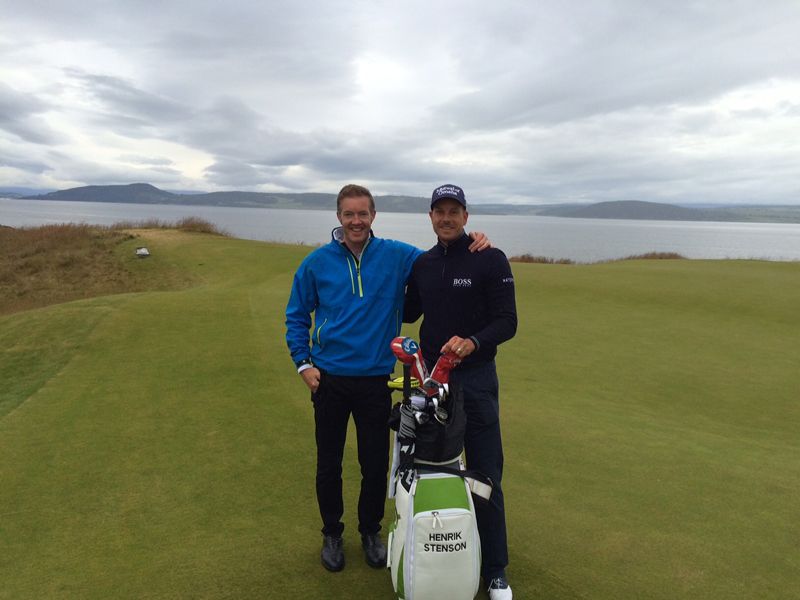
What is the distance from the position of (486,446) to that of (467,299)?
0.90m

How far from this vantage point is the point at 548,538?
3.77 metres

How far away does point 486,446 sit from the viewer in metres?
3.23

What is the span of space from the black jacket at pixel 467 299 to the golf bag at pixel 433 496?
0.82 ft

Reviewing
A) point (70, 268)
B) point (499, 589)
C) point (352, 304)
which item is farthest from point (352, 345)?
point (70, 268)

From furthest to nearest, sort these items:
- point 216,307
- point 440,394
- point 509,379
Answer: point 216,307 < point 509,379 < point 440,394

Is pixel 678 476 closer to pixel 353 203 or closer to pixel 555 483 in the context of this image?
pixel 555 483

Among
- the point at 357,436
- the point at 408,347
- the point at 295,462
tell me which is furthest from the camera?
the point at 295,462

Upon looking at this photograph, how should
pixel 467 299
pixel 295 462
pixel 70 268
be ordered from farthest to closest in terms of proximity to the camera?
pixel 70 268 → pixel 295 462 → pixel 467 299

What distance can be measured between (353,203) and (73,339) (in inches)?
285

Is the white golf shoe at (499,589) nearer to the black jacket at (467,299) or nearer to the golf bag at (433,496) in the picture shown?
the golf bag at (433,496)

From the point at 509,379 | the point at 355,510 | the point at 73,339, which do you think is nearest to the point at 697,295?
the point at 509,379

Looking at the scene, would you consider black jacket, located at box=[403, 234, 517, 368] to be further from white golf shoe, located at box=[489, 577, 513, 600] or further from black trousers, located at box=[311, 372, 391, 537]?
white golf shoe, located at box=[489, 577, 513, 600]

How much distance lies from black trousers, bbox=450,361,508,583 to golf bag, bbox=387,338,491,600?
0.18 m

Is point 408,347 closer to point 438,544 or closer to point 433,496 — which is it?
point 433,496
